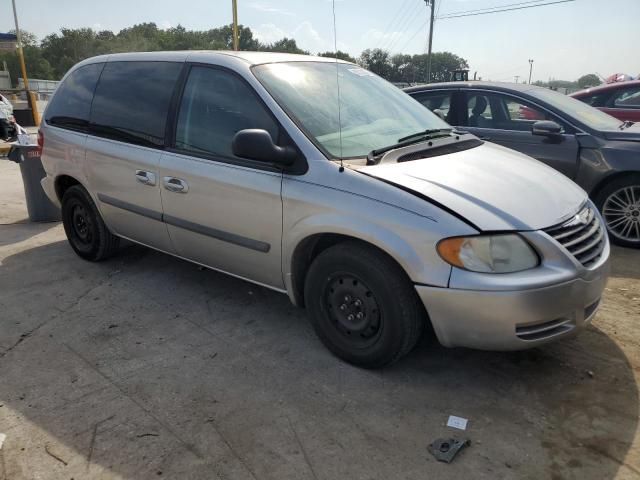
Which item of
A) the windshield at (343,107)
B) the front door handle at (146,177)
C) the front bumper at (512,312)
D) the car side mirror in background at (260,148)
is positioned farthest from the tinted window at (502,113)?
the front door handle at (146,177)

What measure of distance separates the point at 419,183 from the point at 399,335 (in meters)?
0.81

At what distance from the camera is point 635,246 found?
511 cm

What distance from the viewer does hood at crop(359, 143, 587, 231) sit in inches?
102

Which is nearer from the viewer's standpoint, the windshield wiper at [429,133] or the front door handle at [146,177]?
the windshield wiper at [429,133]

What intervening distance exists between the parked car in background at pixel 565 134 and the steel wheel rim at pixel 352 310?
3.41 m

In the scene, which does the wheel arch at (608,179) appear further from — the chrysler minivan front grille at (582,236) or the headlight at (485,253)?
the headlight at (485,253)

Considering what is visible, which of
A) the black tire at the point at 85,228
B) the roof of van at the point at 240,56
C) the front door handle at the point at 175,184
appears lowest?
the black tire at the point at 85,228

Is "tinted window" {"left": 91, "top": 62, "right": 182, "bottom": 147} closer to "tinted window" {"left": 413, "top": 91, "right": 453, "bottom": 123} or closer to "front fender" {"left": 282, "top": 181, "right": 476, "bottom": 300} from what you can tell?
"front fender" {"left": 282, "top": 181, "right": 476, "bottom": 300}

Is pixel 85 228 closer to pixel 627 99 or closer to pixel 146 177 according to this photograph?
pixel 146 177

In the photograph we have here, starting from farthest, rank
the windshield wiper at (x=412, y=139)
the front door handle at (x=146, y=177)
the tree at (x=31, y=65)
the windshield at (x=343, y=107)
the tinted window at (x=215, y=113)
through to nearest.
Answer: the tree at (x=31, y=65), the front door handle at (x=146, y=177), the tinted window at (x=215, y=113), the windshield at (x=343, y=107), the windshield wiper at (x=412, y=139)

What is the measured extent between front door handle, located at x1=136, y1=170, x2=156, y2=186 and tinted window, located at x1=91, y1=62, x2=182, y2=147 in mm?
209

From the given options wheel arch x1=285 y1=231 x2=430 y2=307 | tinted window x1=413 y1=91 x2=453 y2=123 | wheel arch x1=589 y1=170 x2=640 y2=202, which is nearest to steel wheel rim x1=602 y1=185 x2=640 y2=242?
wheel arch x1=589 y1=170 x2=640 y2=202

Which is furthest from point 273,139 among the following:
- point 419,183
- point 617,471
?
point 617,471

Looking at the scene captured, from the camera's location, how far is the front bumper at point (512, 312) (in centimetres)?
246
